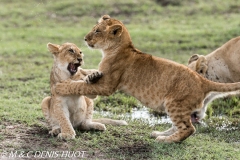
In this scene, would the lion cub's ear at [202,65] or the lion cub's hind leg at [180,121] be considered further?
the lion cub's ear at [202,65]

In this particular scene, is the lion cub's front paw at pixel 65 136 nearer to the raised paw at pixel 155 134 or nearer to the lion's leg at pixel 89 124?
the lion's leg at pixel 89 124

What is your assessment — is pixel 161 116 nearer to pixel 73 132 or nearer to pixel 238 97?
pixel 238 97

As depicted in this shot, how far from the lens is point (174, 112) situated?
5410 millimetres

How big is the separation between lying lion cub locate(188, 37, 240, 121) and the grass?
34 cm

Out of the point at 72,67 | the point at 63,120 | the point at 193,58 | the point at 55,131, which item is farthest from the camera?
the point at 193,58

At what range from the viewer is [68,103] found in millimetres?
5711

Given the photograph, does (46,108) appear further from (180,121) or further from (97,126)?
(180,121)

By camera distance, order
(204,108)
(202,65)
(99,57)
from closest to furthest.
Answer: (204,108), (202,65), (99,57)

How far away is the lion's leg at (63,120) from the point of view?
216 inches

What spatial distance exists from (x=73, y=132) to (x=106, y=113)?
173 cm

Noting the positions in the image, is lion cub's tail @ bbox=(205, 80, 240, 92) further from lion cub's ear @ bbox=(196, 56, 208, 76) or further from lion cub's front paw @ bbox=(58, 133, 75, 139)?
lion cub's ear @ bbox=(196, 56, 208, 76)

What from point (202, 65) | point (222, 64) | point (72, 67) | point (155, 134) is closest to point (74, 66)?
point (72, 67)

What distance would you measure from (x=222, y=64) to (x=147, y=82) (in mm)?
2589

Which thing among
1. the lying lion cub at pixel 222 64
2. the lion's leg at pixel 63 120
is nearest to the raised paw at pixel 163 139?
the lion's leg at pixel 63 120
